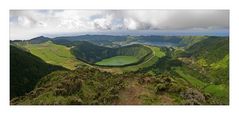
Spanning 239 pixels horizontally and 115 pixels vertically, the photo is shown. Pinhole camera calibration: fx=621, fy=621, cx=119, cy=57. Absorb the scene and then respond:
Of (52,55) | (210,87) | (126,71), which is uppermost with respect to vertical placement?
(52,55)

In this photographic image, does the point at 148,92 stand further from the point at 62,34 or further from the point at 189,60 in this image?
the point at 62,34

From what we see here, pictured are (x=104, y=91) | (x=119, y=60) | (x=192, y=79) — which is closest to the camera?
(x=104, y=91)

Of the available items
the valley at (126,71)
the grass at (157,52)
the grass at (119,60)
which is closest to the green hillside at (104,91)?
the valley at (126,71)

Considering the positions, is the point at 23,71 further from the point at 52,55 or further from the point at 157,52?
the point at 157,52

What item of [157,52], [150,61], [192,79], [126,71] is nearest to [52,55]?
[126,71]

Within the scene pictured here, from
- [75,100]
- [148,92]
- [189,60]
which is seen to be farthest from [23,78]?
[189,60]

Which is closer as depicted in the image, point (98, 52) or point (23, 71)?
point (23, 71)

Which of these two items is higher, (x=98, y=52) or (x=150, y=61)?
(x=98, y=52)
